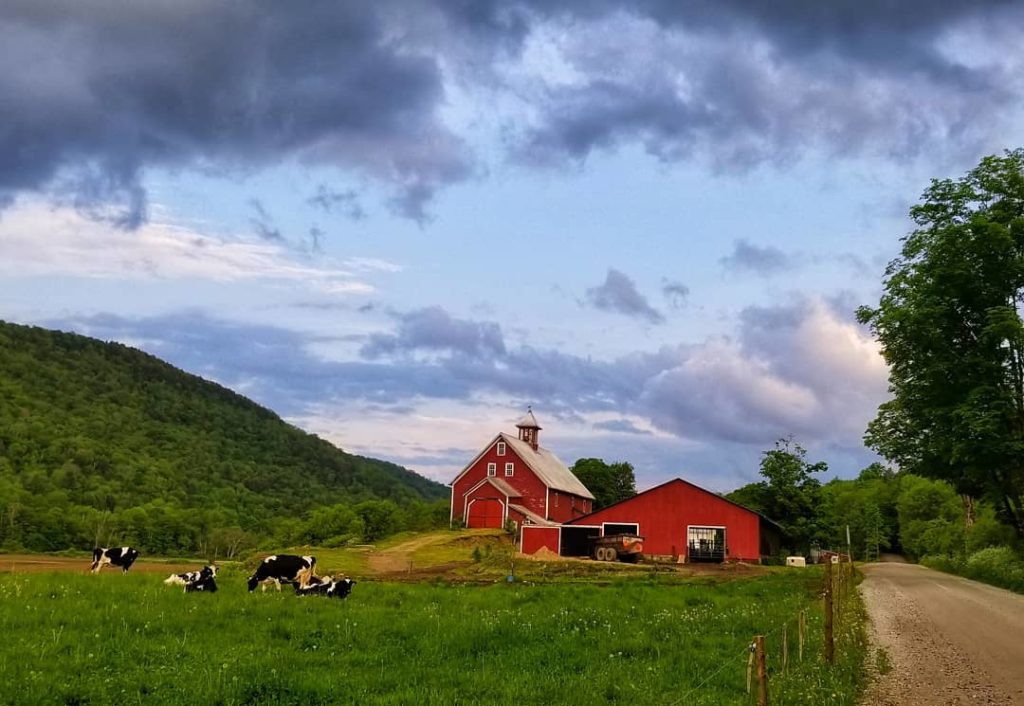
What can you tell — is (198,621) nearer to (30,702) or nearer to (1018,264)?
(30,702)

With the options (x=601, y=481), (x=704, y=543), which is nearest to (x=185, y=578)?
(x=704, y=543)

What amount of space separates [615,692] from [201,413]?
377 feet

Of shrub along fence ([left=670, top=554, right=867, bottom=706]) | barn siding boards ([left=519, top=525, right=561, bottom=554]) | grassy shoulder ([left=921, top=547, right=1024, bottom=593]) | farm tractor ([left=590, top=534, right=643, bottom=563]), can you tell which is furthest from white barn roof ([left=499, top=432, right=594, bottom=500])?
shrub along fence ([left=670, top=554, right=867, bottom=706])

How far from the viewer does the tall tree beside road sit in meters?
35.6

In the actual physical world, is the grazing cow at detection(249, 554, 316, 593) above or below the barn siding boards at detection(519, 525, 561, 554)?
below

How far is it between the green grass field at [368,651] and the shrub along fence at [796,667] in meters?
0.06

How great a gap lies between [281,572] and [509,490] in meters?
44.9

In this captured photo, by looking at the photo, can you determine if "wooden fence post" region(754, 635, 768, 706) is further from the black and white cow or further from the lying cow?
the black and white cow

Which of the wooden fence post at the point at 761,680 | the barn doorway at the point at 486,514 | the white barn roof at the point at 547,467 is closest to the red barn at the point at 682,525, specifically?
the barn doorway at the point at 486,514

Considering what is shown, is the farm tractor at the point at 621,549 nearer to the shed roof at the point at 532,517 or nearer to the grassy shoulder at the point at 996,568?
the shed roof at the point at 532,517

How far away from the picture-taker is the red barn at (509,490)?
6631 cm

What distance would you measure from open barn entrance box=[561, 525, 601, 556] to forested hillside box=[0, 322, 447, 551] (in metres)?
10.9

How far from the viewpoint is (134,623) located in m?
14.9

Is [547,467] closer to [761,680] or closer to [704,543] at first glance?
[704,543]
